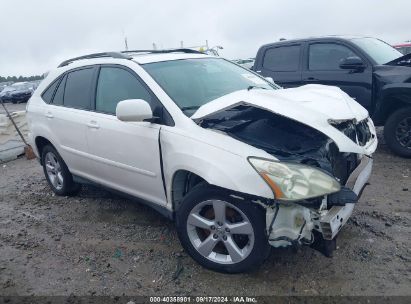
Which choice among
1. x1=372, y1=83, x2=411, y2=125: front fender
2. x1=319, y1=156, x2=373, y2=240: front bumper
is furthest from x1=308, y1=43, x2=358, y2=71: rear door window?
→ x1=319, y1=156, x2=373, y2=240: front bumper

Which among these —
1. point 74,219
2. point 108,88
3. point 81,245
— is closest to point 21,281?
point 81,245

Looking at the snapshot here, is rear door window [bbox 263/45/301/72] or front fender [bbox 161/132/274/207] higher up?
front fender [bbox 161/132/274/207]

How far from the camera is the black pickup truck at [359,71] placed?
5.60 meters

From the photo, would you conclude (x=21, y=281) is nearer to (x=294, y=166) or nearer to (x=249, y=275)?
(x=249, y=275)

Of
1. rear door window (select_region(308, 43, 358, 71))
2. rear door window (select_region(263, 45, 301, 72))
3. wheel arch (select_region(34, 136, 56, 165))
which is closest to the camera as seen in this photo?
wheel arch (select_region(34, 136, 56, 165))

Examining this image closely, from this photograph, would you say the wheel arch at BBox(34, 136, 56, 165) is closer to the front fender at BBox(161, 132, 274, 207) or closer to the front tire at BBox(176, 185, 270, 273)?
the front fender at BBox(161, 132, 274, 207)

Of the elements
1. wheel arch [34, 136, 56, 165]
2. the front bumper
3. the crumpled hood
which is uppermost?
the crumpled hood

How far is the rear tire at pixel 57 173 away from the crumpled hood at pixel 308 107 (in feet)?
7.78

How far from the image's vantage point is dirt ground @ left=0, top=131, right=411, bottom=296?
2.83 m

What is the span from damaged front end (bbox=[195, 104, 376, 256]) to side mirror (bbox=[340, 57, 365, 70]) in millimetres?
3213

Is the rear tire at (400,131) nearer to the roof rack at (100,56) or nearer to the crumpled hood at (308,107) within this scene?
the crumpled hood at (308,107)

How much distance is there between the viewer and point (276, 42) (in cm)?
709

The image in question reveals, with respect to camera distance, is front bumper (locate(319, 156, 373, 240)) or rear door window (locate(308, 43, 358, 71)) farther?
rear door window (locate(308, 43, 358, 71))

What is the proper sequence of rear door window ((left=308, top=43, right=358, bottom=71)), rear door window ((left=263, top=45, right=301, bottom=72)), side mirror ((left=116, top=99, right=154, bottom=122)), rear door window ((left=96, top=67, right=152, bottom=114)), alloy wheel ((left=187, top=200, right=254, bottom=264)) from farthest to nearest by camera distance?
rear door window ((left=263, top=45, right=301, bottom=72)) → rear door window ((left=308, top=43, right=358, bottom=71)) → rear door window ((left=96, top=67, right=152, bottom=114)) → side mirror ((left=116, top=99, right=154, bottom=122)) → alloy wheel ((left=187, top=200, right=254, bottom=264))
